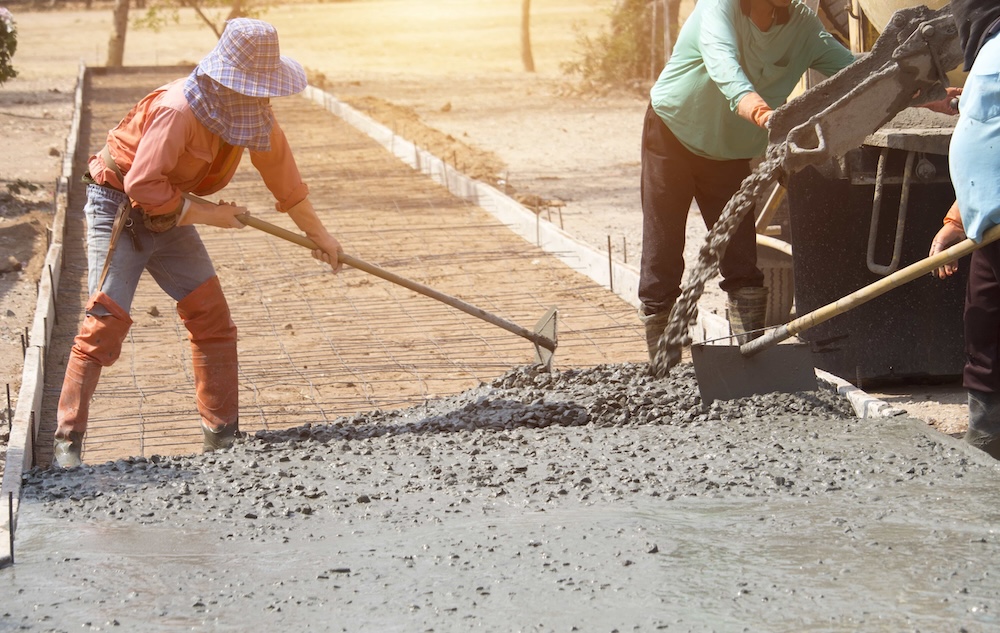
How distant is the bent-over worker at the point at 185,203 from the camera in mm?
3900

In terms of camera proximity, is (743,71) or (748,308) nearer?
(743,71)

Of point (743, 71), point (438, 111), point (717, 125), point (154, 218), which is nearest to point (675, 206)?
point (717, 125)

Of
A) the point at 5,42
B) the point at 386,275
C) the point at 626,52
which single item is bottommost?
the point at 386,275

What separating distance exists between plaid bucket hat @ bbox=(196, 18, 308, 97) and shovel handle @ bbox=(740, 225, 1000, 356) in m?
1.80

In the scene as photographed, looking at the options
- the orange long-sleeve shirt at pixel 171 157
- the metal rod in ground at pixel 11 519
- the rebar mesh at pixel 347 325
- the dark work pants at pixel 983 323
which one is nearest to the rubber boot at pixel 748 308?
the rebar mesh at pixel 347 325

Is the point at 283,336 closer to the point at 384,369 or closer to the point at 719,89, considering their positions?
the point at 384,369

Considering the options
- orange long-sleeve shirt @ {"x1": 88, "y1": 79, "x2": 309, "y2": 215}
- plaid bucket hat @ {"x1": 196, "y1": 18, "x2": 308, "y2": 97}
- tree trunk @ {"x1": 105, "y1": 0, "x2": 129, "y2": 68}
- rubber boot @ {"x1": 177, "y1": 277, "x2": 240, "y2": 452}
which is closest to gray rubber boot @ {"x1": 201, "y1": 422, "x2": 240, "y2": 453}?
rubber boot @ {"x1": 177, "y1": 277, "x2": 240, "y2": 452}

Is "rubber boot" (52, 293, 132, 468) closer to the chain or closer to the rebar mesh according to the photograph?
the rebar mesh

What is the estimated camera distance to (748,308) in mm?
4684

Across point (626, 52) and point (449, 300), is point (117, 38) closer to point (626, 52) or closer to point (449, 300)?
point (626, 52)

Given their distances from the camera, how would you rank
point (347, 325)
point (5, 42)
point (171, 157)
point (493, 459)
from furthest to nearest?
point (5, 42)
point (347, 325)
point (171, 157)
point (493, 459)

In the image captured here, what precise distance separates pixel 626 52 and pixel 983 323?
15.1 metres

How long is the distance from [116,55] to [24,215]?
13377 millimetres

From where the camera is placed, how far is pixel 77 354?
13.3 ft
